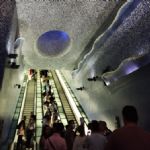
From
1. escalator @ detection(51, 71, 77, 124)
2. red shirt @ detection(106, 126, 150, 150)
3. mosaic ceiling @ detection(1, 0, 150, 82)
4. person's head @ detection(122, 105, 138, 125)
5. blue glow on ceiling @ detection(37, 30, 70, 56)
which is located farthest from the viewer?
escalator @ detection(51, 71, 77, 124)

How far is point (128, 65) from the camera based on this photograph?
5.55m

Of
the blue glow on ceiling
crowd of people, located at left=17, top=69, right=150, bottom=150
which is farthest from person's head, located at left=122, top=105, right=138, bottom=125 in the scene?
the blue glow on ceiling

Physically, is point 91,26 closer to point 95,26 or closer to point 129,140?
point 95,26

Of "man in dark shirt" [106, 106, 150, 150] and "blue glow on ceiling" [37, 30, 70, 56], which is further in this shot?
"blue glow on ceiling" [37, 30, 70, 56]

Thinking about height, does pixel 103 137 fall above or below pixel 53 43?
below

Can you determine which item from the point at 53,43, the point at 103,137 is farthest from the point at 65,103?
the point at 103,137

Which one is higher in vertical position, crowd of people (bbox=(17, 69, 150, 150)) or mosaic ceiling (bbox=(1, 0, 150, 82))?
mosaic ceiling (bbox=(1, 0, 150, 82))

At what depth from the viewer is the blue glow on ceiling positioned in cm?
860

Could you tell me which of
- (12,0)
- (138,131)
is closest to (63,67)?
(12,0)

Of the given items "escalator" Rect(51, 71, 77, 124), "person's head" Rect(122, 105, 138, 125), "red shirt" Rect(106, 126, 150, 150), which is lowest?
"red shirt" Rect(106, 126, 150, 150)

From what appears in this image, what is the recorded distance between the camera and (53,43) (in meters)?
9.20

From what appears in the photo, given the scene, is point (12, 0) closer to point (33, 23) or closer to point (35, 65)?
point (33, 23)

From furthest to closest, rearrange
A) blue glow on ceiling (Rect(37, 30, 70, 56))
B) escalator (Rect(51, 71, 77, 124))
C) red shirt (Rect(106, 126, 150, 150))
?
1. escalator (Rect(51, 71, 77, 124))
2. blue glow on ceiling (Rect(37, 30, 70, 56))
3. red shirt (Rect(106, 126, 150, 150))

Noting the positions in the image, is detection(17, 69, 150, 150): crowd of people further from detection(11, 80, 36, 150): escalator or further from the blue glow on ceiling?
detection(11, 80, 36, 150): escalator
